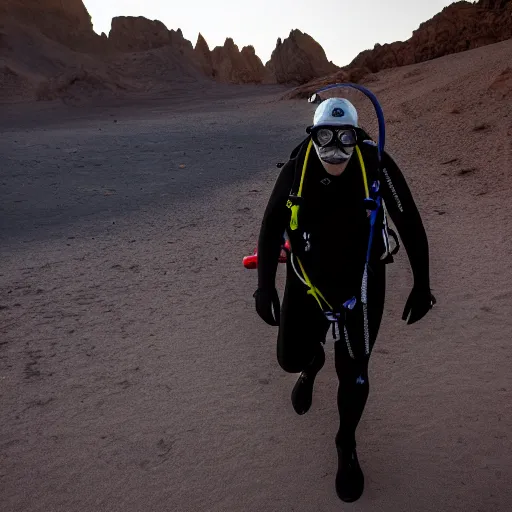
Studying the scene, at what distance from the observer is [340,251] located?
8.22ft

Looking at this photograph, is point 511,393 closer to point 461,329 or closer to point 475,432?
point 475,432

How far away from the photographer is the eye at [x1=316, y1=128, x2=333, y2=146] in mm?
2357

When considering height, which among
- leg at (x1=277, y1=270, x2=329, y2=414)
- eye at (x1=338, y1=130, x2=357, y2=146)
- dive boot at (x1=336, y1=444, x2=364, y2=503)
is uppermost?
eye at (x1=338, y1=130, x2=357, y2=146)

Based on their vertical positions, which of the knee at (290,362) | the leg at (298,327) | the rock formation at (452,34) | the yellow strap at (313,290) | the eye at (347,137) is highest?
the rock formation at (452,34)

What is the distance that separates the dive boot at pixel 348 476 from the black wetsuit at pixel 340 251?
0.07 metres

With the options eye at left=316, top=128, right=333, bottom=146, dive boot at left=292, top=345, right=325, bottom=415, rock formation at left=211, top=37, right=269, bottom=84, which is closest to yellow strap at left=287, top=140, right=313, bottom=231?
eye at left=316, top=128, right=333, bottom=146

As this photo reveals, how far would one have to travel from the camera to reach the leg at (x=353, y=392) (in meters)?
2.58

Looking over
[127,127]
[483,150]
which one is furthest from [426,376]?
[127,127]

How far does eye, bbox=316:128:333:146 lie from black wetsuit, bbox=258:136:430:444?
0.43 ft

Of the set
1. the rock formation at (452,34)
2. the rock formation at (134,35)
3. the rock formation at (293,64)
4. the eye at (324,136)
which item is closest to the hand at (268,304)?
the eye at (324,136)

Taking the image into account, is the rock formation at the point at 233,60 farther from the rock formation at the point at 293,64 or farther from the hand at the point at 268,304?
the hand at the point at 268,304

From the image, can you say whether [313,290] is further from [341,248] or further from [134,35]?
[134,35]

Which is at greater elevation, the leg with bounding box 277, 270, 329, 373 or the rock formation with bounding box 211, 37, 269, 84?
the rock formation with bounding box 211, 37, 269, 84

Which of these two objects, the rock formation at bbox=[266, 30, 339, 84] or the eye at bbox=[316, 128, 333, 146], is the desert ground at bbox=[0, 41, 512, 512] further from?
the rock formation at bbox=[266, 30, 339, 84]
